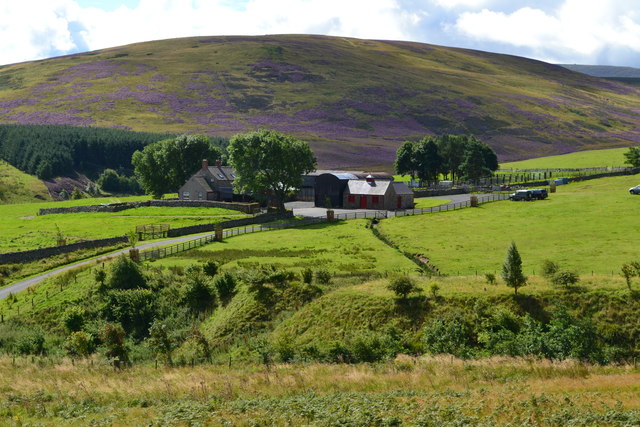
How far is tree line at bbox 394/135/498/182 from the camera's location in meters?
121

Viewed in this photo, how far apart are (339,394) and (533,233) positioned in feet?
142

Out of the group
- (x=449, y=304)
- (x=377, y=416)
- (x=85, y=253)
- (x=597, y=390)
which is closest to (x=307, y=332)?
(x=449, y=304)

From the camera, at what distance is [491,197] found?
93625 mm

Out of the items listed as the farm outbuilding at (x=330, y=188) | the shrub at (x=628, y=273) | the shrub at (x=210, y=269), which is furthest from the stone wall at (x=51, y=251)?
the shrub at (x=628, y=273)

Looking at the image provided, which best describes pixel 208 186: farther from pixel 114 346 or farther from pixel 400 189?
pixel 114 346

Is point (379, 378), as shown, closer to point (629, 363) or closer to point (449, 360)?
point (449, 360)

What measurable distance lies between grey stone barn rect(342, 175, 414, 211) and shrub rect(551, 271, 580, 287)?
192 feet

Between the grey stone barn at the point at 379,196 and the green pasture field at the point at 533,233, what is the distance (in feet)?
48.3

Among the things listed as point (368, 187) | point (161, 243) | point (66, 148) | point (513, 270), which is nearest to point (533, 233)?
point (513, 270)

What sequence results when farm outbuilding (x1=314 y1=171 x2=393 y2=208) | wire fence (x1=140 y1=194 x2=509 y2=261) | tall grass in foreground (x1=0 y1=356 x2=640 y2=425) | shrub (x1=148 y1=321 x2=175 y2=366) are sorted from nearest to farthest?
tall grass in foreground (x1=0 y1=356 x2=640 y2=425), shrub (x1=148 y1=321 x2=175 y2=366), wire fence (x1=140 y1=194 x2=509 y2=261), farm outbuilding (x1=314 y1=171 x2=393 y2=208)

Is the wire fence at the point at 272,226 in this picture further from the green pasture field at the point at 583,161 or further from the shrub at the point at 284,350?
the green pasture field at the point at 583,161

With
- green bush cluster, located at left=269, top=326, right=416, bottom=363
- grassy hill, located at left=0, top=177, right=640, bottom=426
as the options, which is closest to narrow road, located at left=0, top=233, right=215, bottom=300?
grassy hill, located at left=0, top=177, right=640, bottom=426

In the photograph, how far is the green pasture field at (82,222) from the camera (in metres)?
73.4

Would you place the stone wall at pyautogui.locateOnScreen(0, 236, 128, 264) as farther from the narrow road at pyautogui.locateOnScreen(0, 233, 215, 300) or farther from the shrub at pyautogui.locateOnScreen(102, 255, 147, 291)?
the shrub at pyautogui.locateOnScreen(102, 255, 147, 291)
